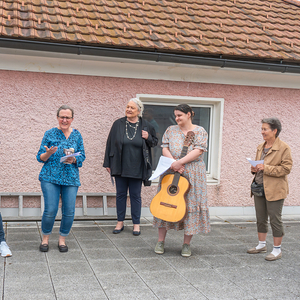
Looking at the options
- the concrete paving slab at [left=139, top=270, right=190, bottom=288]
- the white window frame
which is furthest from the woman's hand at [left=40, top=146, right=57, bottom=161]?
the white window frame

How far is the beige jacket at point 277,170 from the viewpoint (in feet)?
14.9

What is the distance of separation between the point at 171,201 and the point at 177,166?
408 mm

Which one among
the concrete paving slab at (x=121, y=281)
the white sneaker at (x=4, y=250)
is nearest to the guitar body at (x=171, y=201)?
the concrete paving slab at (x=121, y=281)

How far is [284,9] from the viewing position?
8633mm

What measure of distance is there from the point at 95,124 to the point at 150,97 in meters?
1.05

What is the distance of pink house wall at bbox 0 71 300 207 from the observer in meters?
6.03

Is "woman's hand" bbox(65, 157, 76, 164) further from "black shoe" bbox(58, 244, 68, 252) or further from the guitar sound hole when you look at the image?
the guitar sound hole

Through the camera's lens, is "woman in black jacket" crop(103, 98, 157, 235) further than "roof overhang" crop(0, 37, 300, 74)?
No

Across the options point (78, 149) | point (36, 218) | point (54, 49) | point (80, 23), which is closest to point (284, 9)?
point (80, 23)

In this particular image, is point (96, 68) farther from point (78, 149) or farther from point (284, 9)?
point (284, 9)

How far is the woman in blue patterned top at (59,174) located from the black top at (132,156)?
0.97m

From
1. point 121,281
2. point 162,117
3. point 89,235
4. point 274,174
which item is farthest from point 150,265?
point 162,117

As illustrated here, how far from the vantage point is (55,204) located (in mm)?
4512

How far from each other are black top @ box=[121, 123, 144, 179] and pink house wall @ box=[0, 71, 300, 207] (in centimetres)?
110
